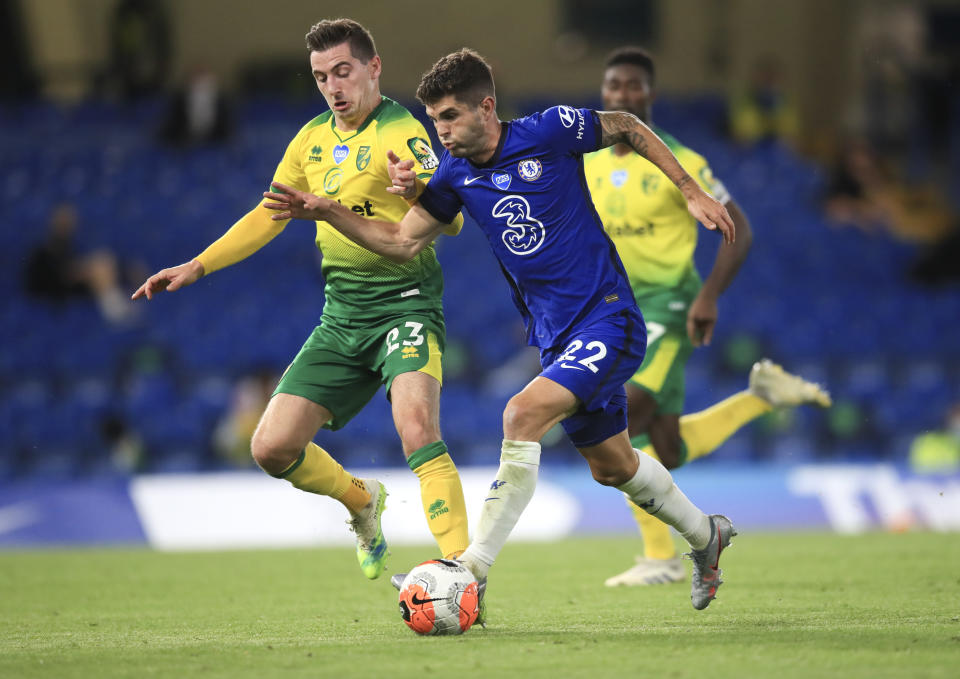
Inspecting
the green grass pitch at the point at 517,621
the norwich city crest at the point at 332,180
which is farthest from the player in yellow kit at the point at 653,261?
the norwich city crest at the point at 332,180

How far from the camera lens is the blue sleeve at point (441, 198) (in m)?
5.38

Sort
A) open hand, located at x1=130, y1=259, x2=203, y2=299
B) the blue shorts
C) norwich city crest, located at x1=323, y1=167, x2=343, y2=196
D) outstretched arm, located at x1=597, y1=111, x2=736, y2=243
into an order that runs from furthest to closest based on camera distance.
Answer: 1. norwich city crest, located at x1=323, y1=167, x2=343, y2=196
2. open hand, located at x1=130, y1=259, x2=203, y2=299
3. outstretched arm, located at x1=597, y1=111, x2=736, y2=243
4. the blue shorts

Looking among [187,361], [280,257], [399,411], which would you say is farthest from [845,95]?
[399,411]

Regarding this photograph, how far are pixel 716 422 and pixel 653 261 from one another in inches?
46.7

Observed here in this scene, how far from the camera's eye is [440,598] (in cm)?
479

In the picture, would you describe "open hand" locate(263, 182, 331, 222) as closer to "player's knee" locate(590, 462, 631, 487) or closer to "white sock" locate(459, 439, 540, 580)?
"white sock" locate(459, 439, 540, 580)

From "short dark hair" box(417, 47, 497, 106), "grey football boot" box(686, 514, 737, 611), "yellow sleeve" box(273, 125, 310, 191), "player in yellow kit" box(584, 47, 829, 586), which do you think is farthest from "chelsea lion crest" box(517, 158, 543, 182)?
"player in yellow kit" box(584, 47, 829, 586)

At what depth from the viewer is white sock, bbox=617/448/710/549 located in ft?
17.5

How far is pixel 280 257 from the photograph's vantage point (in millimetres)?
17062

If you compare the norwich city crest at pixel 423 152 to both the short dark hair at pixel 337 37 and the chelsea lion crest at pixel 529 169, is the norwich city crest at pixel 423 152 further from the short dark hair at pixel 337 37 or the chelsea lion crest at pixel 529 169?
the chelsea lion crest at pixel 529 169

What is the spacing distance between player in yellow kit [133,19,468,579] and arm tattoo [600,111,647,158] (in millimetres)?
754

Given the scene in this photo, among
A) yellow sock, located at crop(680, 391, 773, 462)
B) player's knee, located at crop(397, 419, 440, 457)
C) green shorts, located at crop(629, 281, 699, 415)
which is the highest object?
player's knee, located at crop(397, 419, 440, 457)

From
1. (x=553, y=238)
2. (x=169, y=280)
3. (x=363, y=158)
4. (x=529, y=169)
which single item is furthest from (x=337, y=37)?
(x=553, y=238)

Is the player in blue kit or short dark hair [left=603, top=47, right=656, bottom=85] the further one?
short dark hair [left=603, top=47, right=656, bottom=85]
